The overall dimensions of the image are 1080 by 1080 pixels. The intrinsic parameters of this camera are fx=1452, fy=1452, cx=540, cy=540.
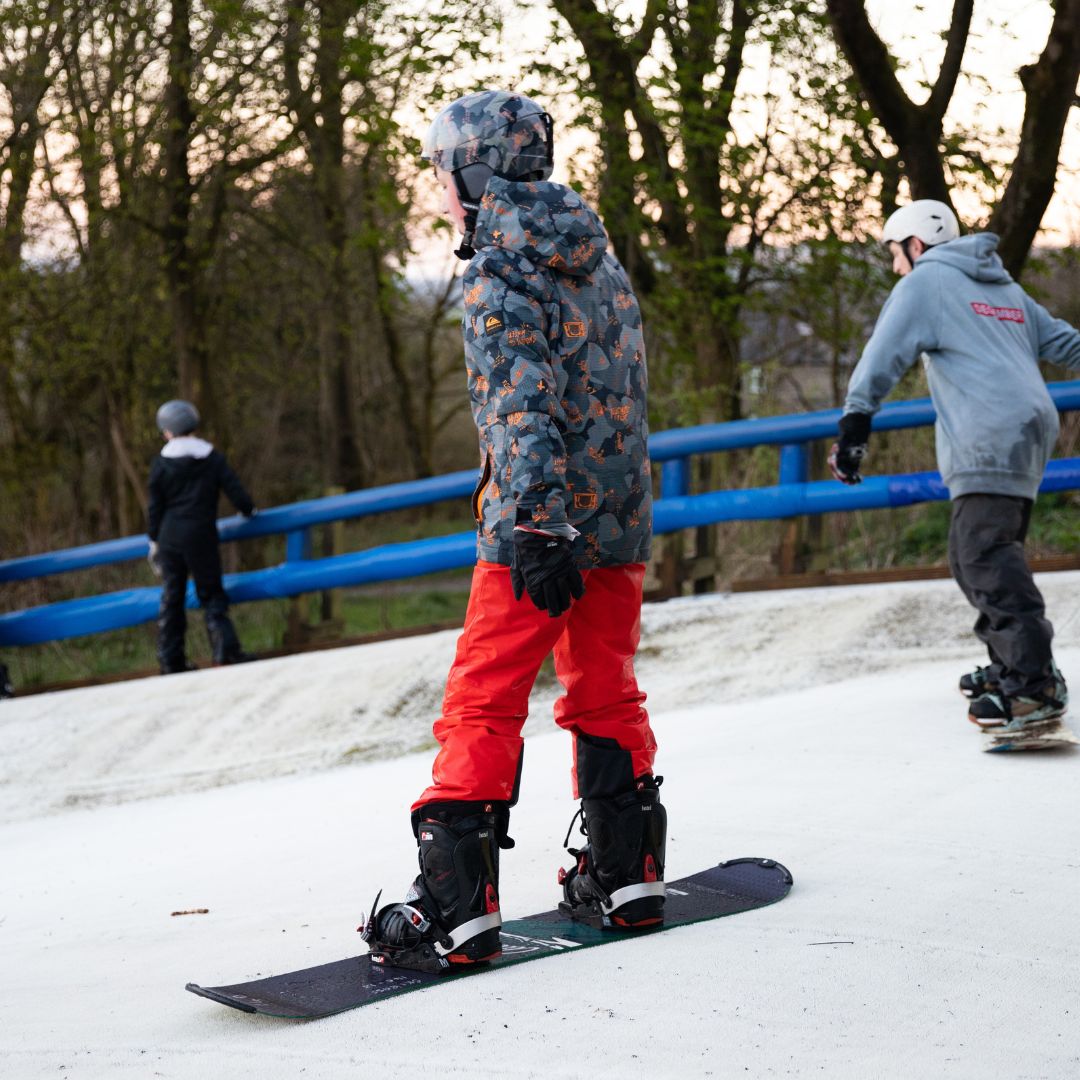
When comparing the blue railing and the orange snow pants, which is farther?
the blue railing

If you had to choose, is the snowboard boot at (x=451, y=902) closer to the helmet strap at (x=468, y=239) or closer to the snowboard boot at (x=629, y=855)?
the snowboard boot at (x=629, y=855)

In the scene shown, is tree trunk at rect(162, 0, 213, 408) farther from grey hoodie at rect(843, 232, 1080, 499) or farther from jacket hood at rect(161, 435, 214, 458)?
grey hoodie at rect(843, 232, 1080, 499)

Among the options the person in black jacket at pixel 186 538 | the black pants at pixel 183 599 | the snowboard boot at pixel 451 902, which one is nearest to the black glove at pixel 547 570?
the snowboard boot at pixel 451 902

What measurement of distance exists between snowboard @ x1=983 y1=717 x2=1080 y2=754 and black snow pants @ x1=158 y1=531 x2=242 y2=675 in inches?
195

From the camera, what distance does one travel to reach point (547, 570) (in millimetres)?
2896

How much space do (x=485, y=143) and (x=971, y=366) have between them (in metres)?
2.35

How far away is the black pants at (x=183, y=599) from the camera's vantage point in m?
8.51

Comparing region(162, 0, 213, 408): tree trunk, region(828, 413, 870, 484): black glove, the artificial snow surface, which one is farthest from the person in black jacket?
region(162, 0, 213, 408): tree trunk

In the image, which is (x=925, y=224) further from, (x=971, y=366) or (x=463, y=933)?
(x=463, y=933)

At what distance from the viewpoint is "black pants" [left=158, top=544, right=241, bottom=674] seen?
27.9 ft

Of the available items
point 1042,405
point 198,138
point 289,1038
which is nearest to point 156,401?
point 198,138

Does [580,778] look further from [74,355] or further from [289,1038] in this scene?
[74,355]

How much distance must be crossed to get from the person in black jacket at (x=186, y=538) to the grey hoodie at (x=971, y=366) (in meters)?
4.60

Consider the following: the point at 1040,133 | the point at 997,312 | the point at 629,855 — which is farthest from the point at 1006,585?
the point at 1040,133
